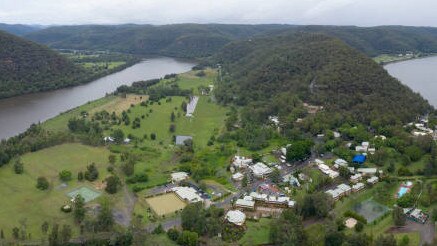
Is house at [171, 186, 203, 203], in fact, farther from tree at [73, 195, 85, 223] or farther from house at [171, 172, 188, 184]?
tree at [73, 195, 85, 223]

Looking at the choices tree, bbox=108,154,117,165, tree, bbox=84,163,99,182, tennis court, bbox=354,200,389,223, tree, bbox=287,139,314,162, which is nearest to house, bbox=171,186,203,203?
tree, bbox=84,163,99,182

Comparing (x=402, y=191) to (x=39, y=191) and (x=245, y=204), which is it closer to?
(x=245, y=204)

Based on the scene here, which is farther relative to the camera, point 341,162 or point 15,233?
point 341,162

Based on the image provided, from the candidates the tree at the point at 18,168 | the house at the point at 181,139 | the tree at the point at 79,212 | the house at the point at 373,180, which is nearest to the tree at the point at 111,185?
the tree at the point at 79,212

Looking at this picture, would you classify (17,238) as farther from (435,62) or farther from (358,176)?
(435,62)

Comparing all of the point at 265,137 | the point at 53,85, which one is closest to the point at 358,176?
the point at 265,137

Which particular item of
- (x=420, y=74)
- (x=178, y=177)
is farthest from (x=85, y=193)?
(x=420, y=74)
